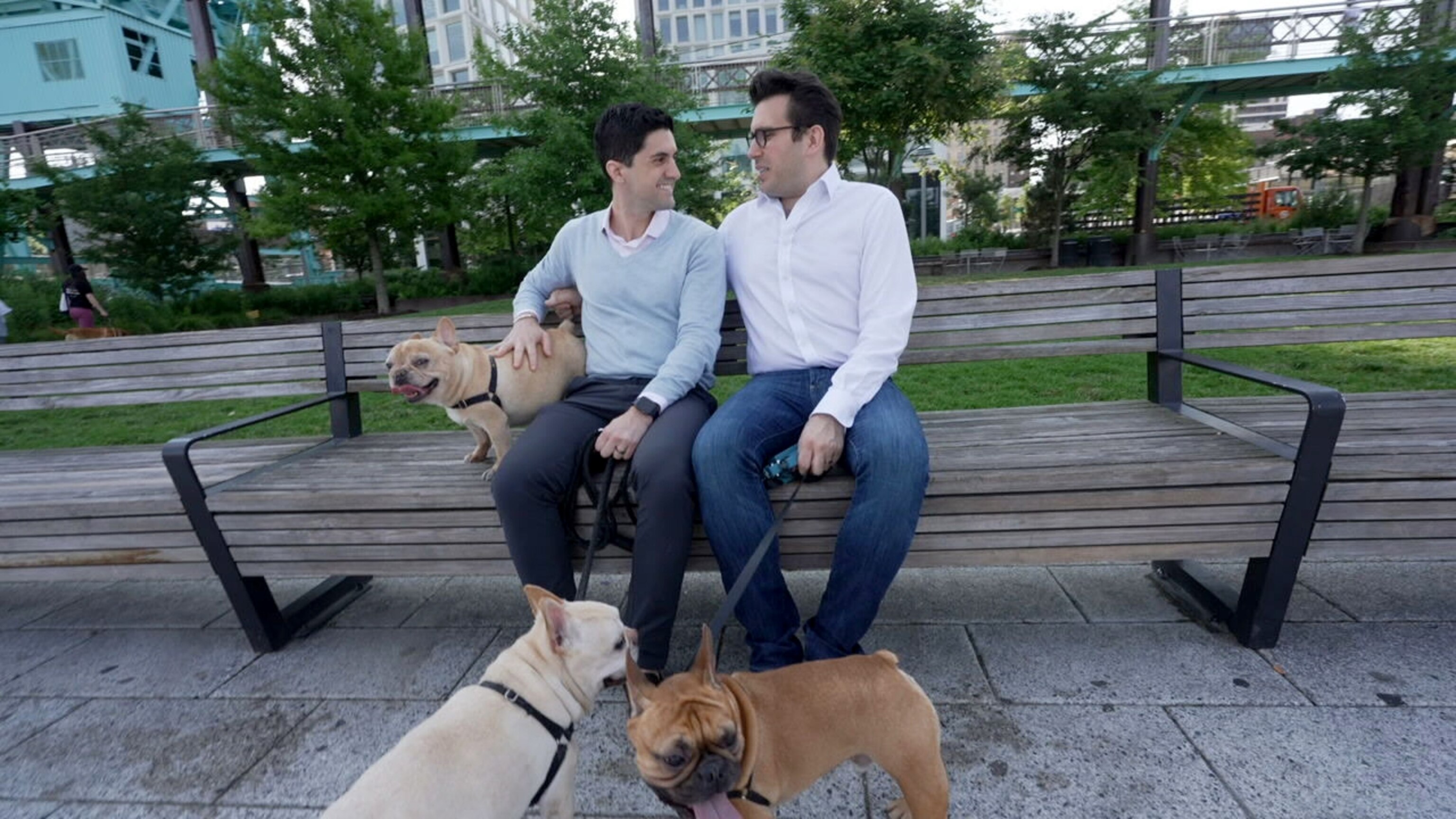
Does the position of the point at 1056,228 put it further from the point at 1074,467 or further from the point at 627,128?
the point at 627,128

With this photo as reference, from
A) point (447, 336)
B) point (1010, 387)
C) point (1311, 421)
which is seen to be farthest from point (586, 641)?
point (1010, 387)

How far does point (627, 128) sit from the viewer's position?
2.83m

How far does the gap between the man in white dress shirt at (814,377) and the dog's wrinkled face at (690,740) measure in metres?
0.85

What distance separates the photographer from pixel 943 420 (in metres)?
3.44

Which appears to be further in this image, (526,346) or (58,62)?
(58,62)

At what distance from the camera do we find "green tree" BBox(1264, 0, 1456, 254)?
1555cm

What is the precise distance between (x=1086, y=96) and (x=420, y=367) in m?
20.3

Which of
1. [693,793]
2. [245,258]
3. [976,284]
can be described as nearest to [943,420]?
[976,284]

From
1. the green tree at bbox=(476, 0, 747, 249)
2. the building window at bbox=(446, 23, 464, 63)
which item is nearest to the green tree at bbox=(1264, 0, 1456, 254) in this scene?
the green tree at bbox=(476, 0, 747, 249)

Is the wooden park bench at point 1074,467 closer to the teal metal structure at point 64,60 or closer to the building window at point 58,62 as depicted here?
the teal metal structure at point 64,60

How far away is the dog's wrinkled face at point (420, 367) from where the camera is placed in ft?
9.07

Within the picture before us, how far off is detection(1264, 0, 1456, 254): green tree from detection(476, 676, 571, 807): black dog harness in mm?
21472

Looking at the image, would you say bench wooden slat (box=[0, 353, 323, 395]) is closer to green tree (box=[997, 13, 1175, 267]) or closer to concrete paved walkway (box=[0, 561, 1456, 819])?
concrete paved walkway (box=[0, 561, 1456, 819])

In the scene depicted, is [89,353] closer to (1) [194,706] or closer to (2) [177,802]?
(1) [194,706]
